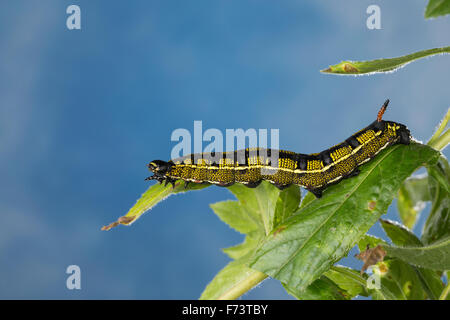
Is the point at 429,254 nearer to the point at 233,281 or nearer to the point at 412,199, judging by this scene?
the point at 233,281

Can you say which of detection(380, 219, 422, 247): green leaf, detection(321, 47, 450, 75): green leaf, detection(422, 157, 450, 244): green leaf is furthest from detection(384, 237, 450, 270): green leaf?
detection(321, 47, 450, 75): green leaf

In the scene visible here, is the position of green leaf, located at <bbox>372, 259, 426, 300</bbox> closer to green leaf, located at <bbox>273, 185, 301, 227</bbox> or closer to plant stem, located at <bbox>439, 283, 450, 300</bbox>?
plant stem, located at <bbox>439, 283, 450, 300</bbox>

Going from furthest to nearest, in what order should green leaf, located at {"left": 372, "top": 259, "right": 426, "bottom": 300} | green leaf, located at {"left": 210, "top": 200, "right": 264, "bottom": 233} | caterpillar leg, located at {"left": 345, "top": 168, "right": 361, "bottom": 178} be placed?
green leaf, located at {"left": 210, "top": 200, "right": 264, "bottom": 233} → green leaf, located at {"left": 372, "top": 259, "right": 426, "bottom": 300} → caterpillar leg, located at {"left": 345, "top": 168, "right": 361, "bottom": 178}

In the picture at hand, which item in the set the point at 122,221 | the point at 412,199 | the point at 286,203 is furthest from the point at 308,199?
the point at 412,199

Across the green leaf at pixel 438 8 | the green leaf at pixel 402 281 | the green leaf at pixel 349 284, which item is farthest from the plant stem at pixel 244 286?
the green leaf at pixel 438 8

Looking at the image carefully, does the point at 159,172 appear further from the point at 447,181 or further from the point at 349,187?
the point at 447,181

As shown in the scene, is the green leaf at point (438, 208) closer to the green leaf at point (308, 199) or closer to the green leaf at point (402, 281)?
the green leaf at point (402, 281)


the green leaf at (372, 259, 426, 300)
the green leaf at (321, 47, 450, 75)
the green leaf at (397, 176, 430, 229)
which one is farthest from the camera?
the green leaf at (397, 176, 430, 229)
